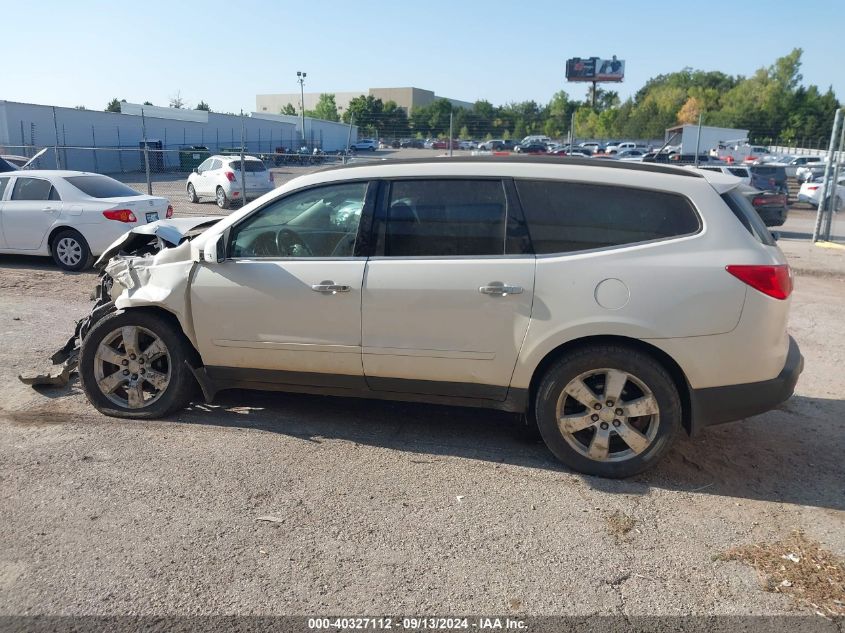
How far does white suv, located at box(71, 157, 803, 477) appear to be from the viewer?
151 inches

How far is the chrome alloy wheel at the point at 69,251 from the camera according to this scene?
1038 cm

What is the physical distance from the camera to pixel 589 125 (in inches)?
2559

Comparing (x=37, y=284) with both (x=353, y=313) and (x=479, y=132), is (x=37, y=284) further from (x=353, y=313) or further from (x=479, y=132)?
(x=479, y=132)

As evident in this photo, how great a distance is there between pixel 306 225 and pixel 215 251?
1.98ft

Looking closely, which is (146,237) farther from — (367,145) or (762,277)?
(367,145)

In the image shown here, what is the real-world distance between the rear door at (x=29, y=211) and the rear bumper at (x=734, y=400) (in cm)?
959

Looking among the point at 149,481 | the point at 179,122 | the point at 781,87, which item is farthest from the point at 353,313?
the point at 781,87

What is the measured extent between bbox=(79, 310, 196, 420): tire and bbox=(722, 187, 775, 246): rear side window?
3.52 meters

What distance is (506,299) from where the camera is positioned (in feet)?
13.1

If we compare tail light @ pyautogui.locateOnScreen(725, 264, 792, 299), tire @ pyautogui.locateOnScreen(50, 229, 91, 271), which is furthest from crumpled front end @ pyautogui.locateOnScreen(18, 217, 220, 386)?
tire @ pyautogui.locateOnScreen(50, 229, 91, 271)

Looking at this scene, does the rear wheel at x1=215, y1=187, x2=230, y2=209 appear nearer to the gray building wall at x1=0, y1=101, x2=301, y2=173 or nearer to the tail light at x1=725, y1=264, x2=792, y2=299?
the gray building wall at x1=0, y1=101, x2=301, y2=173

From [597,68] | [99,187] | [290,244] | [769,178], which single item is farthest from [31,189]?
[597,68]

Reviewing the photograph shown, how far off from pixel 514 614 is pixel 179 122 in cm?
5170

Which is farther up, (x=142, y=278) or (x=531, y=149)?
(x=531, y=149)
